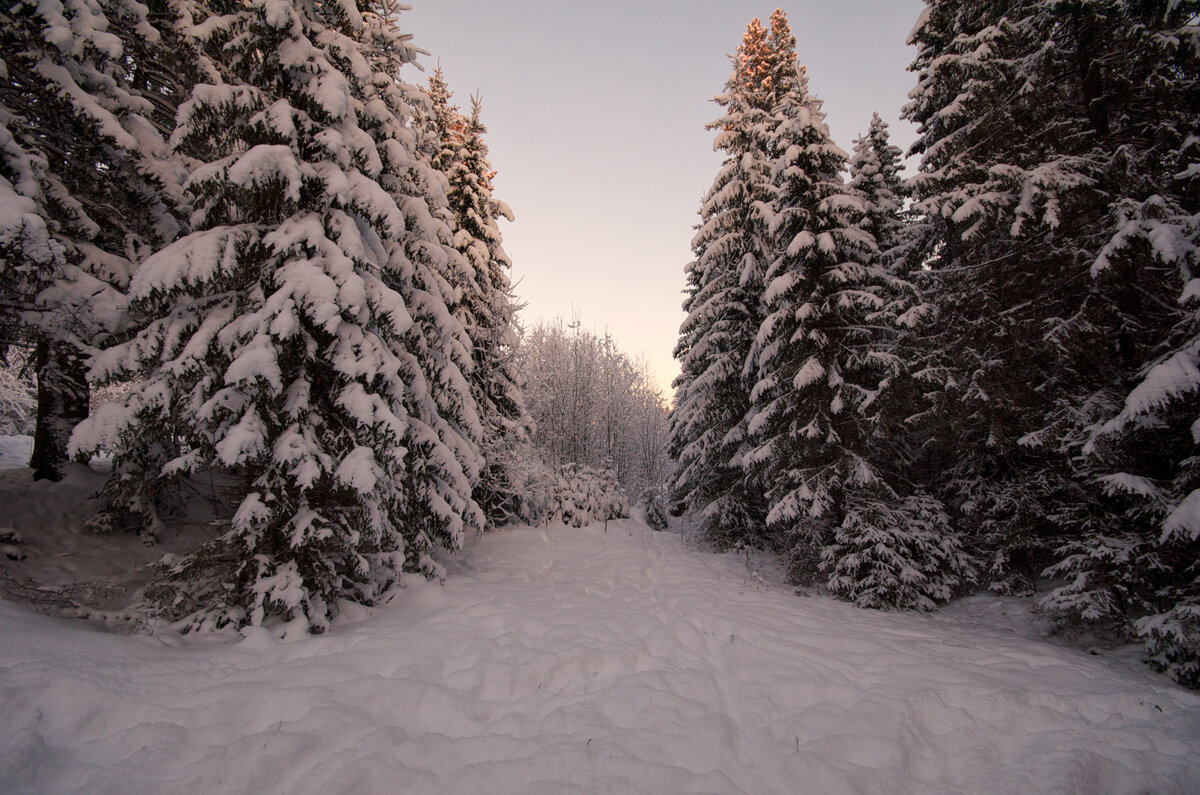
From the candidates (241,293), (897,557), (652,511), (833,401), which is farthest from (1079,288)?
(652,511)

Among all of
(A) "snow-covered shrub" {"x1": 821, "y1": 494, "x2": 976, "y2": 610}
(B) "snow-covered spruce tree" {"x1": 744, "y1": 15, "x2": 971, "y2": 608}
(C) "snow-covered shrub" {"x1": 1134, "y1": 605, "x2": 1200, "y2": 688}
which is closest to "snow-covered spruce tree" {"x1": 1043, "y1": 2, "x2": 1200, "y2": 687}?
(C) "snow-covered shrub" {"x1": 1134, "y1": 605, "x2": 1200, "y2": 688}

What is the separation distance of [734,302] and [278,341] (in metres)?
11.0

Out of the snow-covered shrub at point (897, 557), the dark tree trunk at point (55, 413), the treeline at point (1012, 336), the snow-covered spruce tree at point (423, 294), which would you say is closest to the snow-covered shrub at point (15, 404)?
the dark tree trunk at point (55, 413)

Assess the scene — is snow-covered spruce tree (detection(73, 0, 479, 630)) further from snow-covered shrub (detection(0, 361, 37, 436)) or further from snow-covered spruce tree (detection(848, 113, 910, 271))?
snow-covered shrub (detection(0, 361, 37, 436))

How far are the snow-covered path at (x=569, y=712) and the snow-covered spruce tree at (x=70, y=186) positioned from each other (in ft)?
13.1

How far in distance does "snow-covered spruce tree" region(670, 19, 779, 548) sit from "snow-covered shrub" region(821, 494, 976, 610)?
3.58m

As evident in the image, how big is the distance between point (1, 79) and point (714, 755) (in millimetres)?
11852

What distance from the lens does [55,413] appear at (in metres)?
7.88

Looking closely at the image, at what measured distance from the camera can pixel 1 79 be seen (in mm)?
6383

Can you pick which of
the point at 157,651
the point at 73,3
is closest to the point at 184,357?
the point at 157,651

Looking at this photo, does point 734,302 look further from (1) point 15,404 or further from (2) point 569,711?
(1) point 15,404

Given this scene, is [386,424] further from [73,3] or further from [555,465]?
[555,465]

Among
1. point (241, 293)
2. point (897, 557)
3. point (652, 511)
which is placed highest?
point (241, 293)

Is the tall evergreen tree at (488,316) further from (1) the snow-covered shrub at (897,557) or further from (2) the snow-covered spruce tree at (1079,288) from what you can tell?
(2) the snow-covered spruce tree at (1079,288)
